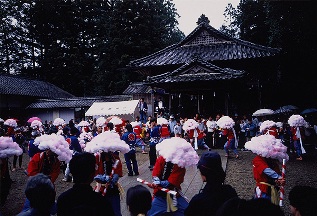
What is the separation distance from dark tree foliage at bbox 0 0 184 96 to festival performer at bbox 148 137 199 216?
28855 millimetres

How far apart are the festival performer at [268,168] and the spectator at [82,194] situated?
2.75m

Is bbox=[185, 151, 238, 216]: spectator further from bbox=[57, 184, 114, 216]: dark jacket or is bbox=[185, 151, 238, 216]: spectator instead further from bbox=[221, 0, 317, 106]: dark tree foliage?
bbox=[221, 0, 317, 106]: dark tree foliage

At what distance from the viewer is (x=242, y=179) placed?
8805 millimetres

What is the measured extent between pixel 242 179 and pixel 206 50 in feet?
52.8

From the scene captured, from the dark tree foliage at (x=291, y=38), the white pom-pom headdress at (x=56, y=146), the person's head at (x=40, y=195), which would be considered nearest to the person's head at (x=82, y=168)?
the person's head at (x=40, y=195)

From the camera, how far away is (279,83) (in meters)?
24.1

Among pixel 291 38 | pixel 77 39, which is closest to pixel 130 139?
pixel 291 38

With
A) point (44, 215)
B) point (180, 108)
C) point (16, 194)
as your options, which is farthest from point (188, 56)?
point (44, 215)

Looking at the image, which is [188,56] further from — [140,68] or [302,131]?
[302,131]

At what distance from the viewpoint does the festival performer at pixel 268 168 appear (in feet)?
14.9

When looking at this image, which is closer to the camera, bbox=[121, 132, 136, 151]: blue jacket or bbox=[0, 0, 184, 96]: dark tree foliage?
bbox=[121, 132, 136, 151]: blue jacket

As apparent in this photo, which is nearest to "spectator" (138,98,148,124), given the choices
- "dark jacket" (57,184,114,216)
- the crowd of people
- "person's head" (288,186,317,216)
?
the crowd of people

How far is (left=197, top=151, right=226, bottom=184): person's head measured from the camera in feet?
10.9

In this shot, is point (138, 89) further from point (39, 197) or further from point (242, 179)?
point (39, 197)
